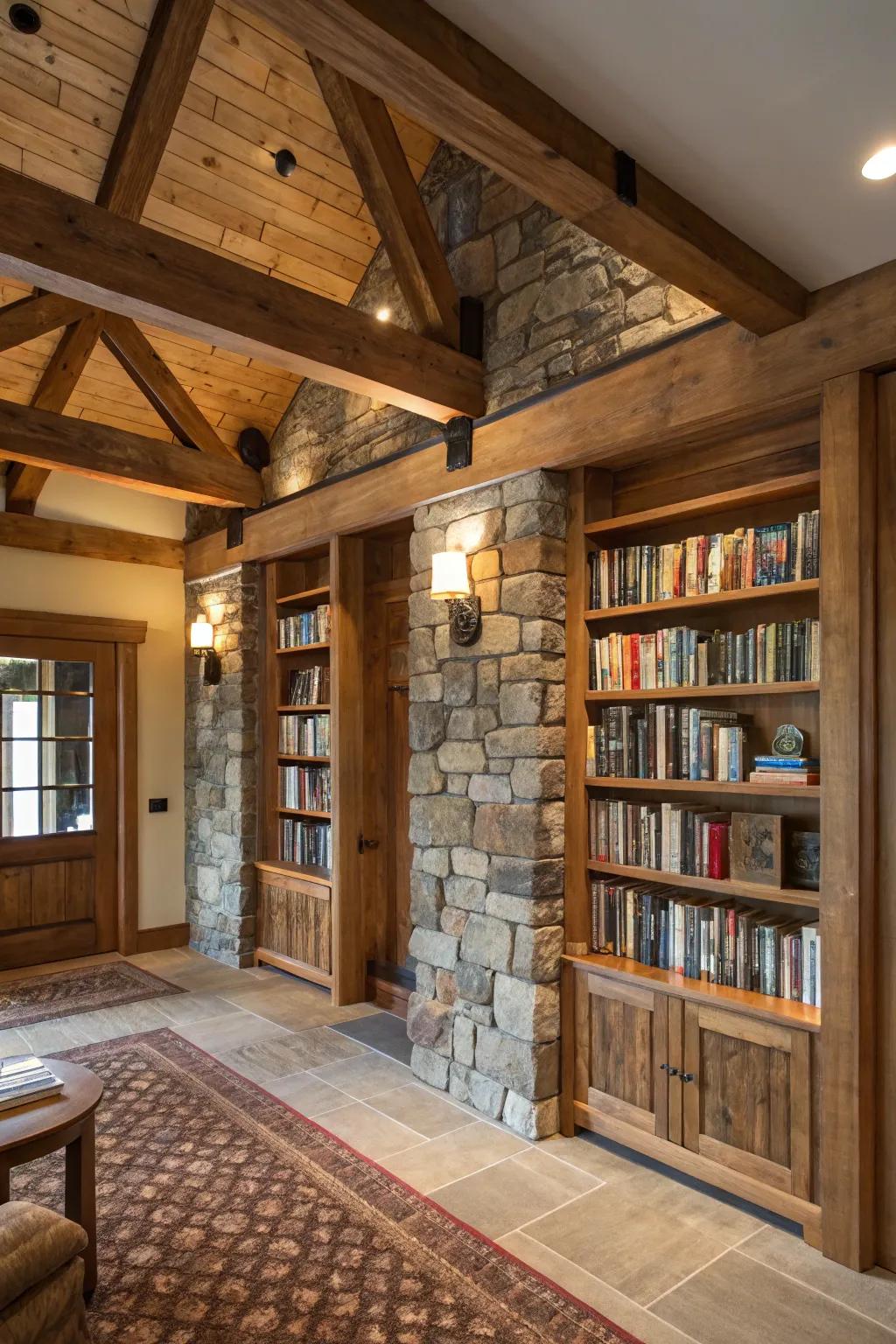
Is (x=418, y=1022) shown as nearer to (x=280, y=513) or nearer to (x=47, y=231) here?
(x=280, y=513)

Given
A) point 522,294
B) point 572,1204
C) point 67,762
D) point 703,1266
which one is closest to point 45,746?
point 67,762

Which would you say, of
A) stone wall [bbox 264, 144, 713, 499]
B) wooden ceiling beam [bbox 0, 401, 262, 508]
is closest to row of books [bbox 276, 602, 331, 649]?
wooden ceiling beam [bbox 0, 401, 262, 508]

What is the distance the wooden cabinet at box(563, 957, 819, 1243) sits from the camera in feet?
8.54

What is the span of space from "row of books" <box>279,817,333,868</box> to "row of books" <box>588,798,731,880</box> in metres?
2.12

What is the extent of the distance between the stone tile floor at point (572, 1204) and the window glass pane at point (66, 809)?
5.00ft

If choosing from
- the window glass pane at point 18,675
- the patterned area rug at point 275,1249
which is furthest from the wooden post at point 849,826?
the window glass pane at point 18,675

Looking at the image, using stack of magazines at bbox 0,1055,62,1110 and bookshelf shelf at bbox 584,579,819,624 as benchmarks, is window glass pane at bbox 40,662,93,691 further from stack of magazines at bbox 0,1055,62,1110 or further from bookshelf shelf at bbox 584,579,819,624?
bookshelf shelf at bbox 584,579,819,624

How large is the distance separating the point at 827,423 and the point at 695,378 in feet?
1.65

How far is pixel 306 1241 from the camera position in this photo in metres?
2.54

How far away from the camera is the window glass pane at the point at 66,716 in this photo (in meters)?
5.60

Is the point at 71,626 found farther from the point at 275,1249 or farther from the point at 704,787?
the point at 704,787

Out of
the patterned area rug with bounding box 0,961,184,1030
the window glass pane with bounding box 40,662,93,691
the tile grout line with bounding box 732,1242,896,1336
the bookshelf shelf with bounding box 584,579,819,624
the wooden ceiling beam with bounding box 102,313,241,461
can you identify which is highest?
the wooden ceiling beam with bounding box 102,313,241,461

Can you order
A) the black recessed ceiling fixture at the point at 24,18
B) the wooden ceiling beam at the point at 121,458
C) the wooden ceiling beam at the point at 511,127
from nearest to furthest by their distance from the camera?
the wooden ceiling beam at the point at 511,127
the black recessed ceiling fixture at the point at 24,18
the wooden ceiling beam at the point at 121,458

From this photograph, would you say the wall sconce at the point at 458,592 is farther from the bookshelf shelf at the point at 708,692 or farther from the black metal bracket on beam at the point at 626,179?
the black metal bracket on beam at the point at 626,179
